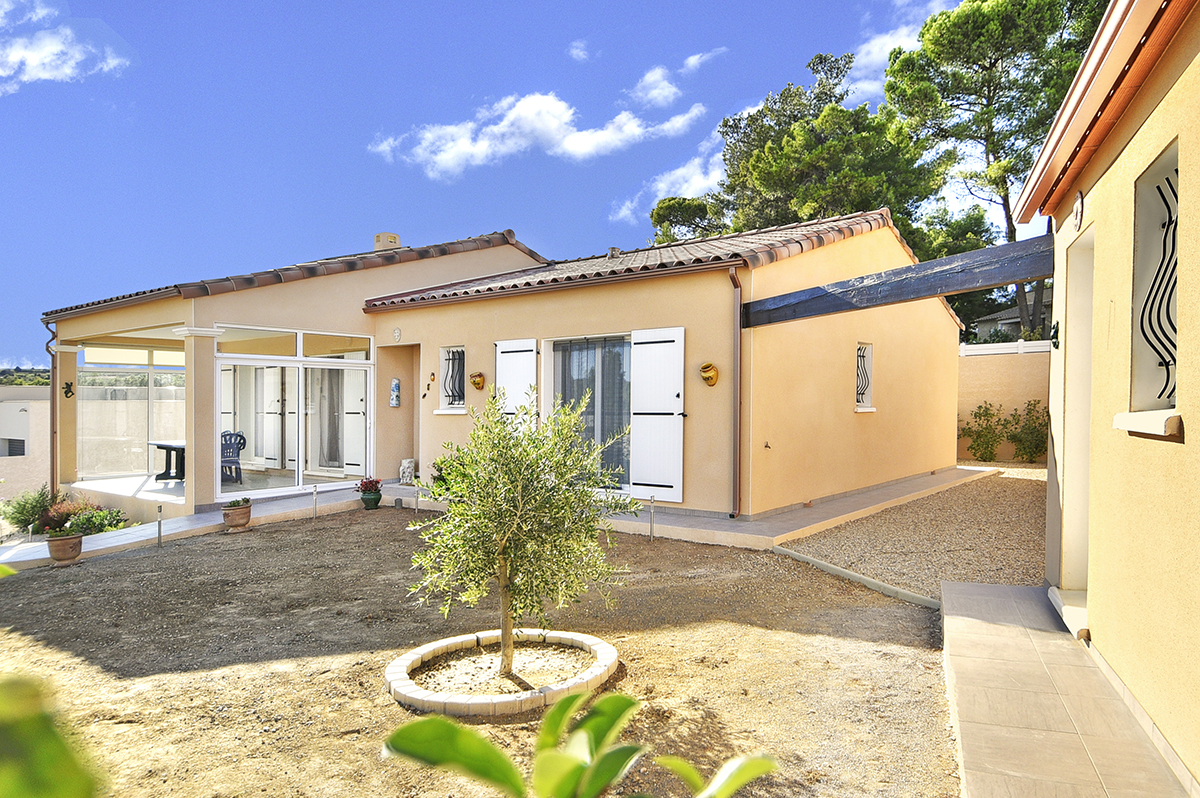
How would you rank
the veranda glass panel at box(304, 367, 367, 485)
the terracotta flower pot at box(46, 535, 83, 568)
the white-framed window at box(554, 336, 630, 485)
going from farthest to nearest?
1. the veranda glass panel at box(304, 367, 367, 485)
2. the white-framed window at box(554, 336, 630, 485)
3. the terracotta flower pot at box(46, 535, 83, 568)

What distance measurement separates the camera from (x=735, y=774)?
1.86ft

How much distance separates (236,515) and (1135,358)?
8603mm

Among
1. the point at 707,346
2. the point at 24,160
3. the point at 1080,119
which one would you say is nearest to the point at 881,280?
the point at 707,346

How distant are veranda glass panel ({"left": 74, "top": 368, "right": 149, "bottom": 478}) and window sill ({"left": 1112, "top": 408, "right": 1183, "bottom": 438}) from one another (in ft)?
46.1

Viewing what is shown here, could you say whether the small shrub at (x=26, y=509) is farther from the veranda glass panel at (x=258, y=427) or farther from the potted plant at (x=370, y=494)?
the potted plant at (x=370, y=494)

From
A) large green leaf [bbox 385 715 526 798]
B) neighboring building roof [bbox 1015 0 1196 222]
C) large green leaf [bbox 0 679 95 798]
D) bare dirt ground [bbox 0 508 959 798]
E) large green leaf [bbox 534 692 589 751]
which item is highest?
neighboring building roof [bbox 1015 0 1196 222]

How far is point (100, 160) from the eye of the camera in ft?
289

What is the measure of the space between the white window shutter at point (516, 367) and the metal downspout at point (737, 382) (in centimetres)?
282

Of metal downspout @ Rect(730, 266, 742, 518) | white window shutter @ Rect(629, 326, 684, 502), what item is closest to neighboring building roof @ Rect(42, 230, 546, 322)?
white window shutter @ Rect(629, 326, 684, 502)

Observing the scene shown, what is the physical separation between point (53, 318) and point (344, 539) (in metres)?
7.85

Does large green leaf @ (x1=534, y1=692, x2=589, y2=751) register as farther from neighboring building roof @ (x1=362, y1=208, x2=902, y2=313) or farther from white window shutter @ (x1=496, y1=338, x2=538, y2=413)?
white window shutter @ (x1=496, y1=338, x2=538, y2=413)

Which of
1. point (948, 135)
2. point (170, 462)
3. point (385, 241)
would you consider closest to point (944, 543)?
point (385, 241)

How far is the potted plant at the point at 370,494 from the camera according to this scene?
993 cm

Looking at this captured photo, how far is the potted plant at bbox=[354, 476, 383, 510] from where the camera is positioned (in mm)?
9930
